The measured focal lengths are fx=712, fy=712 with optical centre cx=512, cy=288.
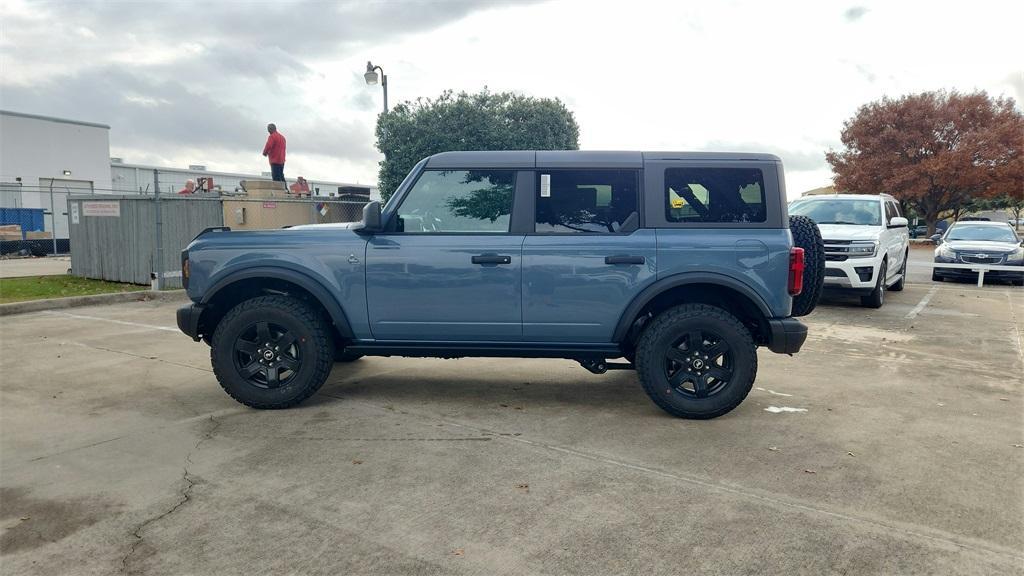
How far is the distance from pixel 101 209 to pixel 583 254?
448 inches

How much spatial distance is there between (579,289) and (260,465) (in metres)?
2.40

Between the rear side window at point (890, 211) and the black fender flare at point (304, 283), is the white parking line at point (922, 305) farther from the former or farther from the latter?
the black fender flare at point (304, 283)

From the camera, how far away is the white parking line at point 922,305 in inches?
416

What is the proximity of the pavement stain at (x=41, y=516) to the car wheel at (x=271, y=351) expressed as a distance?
1.68 meters

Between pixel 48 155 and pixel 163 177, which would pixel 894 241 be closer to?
pixel 48 155

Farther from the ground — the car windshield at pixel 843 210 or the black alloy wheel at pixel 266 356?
the car windshield at pixel 843 210

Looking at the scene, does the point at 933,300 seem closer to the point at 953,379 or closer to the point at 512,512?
the point at 953,379

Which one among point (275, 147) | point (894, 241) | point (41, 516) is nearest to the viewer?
point (41, 516)

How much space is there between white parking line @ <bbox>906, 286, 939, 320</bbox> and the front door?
7.71 meters

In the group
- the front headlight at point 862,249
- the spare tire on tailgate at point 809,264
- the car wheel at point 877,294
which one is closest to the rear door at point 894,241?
the car wheel at point 877,294

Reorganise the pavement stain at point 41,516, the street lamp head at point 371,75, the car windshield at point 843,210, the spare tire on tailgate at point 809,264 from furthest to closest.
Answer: the street lamp head at point 371,75
the car windshield at point 843,210
the spare tire on tailgate at point 809,264
the pavement stain at point 41,516

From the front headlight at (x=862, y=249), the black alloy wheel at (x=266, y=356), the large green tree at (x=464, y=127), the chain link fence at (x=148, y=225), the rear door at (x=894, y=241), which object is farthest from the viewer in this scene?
the large green tree at (x=464, y=127)

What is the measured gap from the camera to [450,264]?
17.0ft

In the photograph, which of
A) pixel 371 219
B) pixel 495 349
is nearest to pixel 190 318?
pixel 371 219
